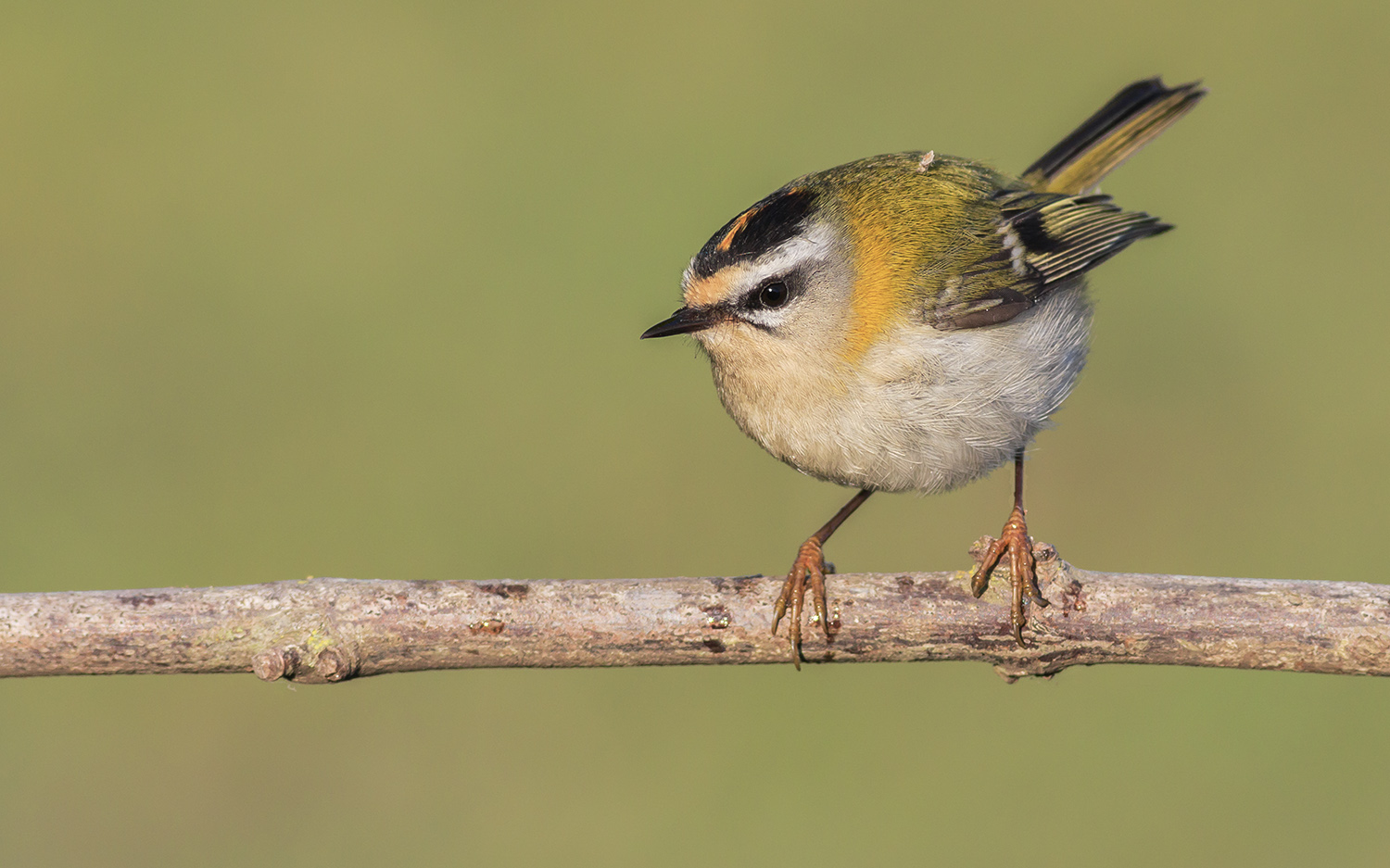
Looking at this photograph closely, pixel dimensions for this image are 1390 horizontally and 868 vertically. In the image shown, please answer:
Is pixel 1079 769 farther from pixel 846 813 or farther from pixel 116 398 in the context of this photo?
pixel 116 398

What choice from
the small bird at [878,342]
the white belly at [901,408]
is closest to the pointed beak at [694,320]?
the small bird at [878,342]

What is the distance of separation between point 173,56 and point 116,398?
2.31 m

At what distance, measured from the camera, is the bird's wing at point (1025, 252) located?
9.42 feet

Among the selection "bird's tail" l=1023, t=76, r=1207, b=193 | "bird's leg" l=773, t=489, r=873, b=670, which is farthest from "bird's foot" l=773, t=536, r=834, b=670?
"bird's tail" l=1023, t=76, r=1207, b=193

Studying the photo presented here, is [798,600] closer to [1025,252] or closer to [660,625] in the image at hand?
[660,625]

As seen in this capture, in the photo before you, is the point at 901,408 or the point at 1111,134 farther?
the point at 1111,134

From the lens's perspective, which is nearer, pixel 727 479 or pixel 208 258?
pixel 727 479

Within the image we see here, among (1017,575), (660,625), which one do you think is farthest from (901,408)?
(660,625)

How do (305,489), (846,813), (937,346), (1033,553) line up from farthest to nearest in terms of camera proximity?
(305,489) < (846,813) < (937,346) < (1033,553)

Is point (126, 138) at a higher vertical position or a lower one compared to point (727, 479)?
higher

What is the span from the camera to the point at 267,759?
4.66 meters

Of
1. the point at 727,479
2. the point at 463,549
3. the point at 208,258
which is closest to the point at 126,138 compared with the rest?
the point at 208,258

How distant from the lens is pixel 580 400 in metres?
5.43

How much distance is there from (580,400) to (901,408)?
296 cm
